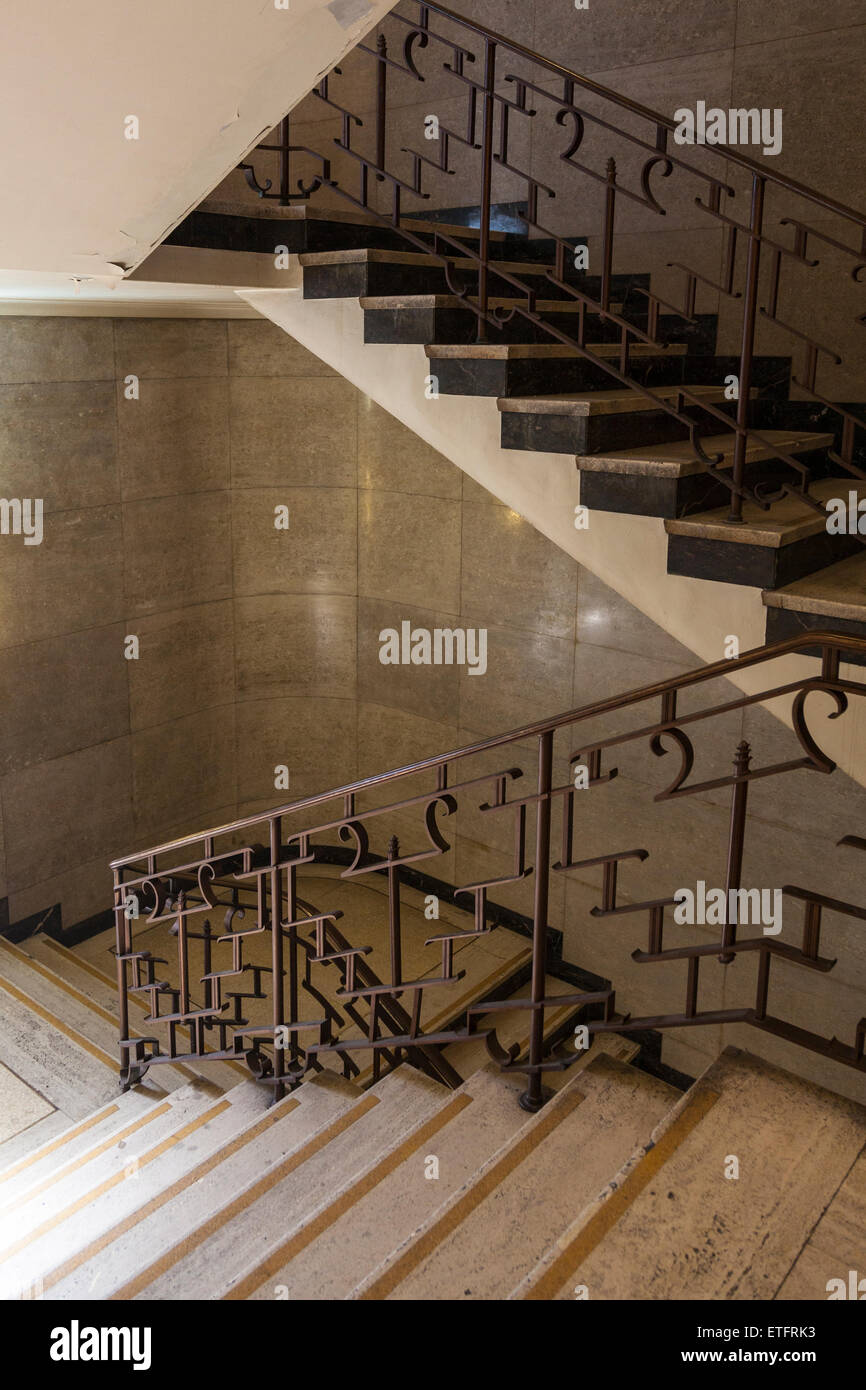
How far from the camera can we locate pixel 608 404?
9.54ft

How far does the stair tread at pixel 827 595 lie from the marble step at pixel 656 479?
14.4 inches

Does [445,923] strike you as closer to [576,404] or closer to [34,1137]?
[34,1137]

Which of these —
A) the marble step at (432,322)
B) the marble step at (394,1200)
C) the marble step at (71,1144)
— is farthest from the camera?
the marble step at (71,1144)

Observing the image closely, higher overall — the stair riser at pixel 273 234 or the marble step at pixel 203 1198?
the stair riser at pixel 273 234

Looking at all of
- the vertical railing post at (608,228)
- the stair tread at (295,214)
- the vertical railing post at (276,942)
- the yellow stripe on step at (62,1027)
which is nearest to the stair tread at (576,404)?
the vertical railing post at (608,228)

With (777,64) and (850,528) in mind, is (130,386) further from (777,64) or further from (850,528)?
(850,528)

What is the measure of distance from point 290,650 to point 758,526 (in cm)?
444

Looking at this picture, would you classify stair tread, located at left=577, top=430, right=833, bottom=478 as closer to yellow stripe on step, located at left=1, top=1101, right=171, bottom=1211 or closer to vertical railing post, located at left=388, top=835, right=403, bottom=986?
vertical railing post, located at left=388, top=835, right=403, bottom=986

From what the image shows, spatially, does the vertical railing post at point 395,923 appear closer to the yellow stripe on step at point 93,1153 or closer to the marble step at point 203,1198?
the marble step at point 203,1198

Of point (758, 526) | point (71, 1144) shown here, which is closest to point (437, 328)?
point (758, 526)

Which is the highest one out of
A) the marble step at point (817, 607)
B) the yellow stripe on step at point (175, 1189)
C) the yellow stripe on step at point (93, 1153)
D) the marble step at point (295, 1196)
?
the marble step at point (817, 607)

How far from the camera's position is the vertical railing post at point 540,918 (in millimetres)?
2609

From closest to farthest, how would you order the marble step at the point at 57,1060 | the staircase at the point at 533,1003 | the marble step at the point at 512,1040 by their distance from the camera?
the staircase at the point at 533,1003
the marble step at the point at 57,1060
the marble step at the point at 512,1040
